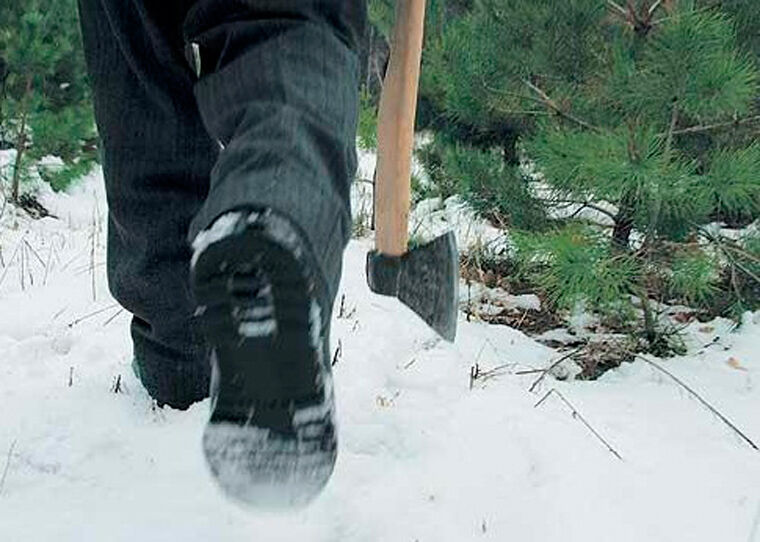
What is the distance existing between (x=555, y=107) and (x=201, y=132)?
130cm

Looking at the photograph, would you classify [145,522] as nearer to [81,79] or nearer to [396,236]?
[396,236]

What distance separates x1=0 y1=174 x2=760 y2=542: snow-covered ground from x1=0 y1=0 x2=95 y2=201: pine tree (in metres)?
2.79

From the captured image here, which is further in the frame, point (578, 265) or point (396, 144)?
point (578, 265)

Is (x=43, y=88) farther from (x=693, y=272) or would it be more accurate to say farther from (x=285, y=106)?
(x=285, y=106)

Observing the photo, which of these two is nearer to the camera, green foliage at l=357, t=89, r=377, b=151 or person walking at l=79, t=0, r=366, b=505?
person walking at l=79, t=0, r=366, b=505

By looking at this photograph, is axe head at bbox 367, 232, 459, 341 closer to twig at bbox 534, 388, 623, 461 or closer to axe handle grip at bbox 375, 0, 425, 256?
axe handle grip at bbox 375, 0, 425, 256

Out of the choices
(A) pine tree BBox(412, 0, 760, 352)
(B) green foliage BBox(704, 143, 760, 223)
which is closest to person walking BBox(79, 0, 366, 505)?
(A) pine tree BBox(412, 0, 760, 352)

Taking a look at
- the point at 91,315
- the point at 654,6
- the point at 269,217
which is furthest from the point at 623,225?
the point at 269,217

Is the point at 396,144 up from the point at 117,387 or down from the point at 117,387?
up

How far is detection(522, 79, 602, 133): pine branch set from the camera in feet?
7.45

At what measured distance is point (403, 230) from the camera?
1391 mm

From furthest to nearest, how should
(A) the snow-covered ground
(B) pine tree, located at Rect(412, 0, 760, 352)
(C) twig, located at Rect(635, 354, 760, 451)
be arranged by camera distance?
1. (B) pine tree, located at Rect(412, 0, 760, 352)
2. (C) twig, located at Rect(635, 354, 760, 451)
3. (A) the snow-covered ground

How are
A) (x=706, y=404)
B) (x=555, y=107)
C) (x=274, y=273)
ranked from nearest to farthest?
1. (x=274, y=273)
2. (x=706, y=404)
3. (x=555, y=107)

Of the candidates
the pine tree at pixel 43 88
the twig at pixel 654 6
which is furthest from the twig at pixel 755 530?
the pine tree at pixel 43 88
